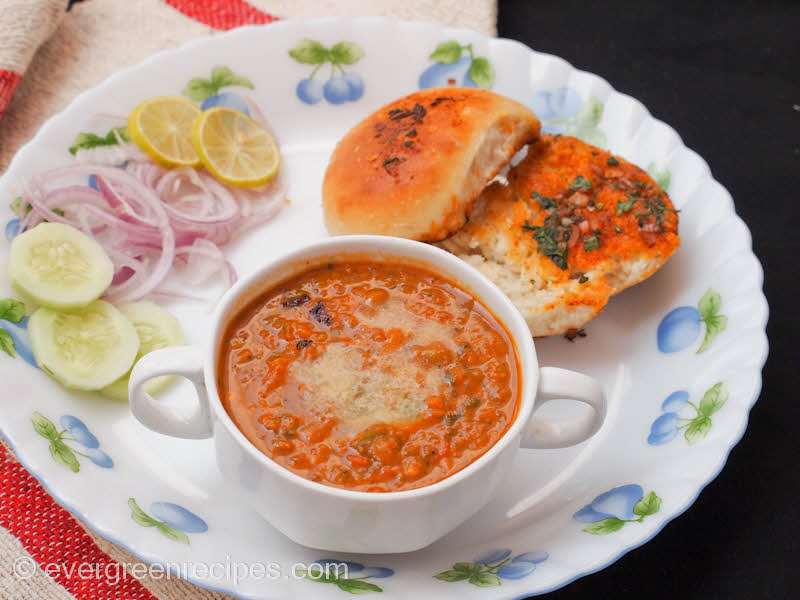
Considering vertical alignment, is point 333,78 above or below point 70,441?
above

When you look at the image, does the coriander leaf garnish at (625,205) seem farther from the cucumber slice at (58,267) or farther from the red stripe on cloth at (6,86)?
the red stripe on cloth at (6,86)

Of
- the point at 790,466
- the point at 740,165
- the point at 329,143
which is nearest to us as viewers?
the point at 790,466

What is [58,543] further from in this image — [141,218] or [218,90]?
[218,90]

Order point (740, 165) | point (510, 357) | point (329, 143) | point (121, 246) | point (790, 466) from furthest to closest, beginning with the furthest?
point (740, 165) < point (329, 143) < point (121, 246) < point (790, 466) < point (510, 357)

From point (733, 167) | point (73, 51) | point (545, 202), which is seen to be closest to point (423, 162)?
point (545, 202)

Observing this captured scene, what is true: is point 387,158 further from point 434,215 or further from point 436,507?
point 436,507

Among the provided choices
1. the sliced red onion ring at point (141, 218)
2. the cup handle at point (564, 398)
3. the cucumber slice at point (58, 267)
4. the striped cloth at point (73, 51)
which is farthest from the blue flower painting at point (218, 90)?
the cup handle at point (564, 398)

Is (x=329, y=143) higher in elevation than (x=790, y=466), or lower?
higher

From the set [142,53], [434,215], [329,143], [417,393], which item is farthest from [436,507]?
[142,53]
